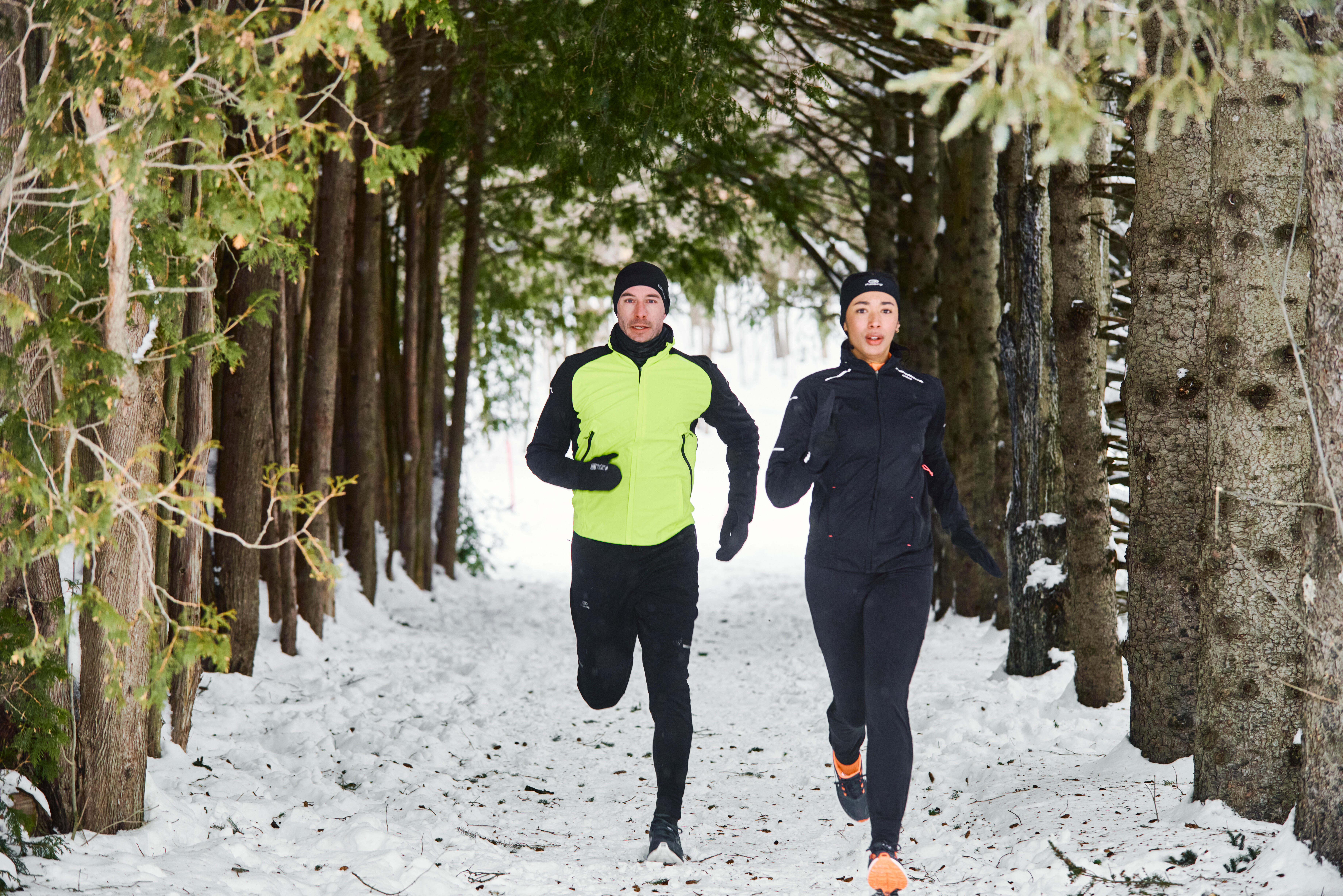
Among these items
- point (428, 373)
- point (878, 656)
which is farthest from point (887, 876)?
point (428, 373)

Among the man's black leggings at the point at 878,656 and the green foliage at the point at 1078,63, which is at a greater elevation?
the green foliage at the point at 1078,63

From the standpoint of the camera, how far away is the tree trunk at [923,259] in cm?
1057

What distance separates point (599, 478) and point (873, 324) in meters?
1.17

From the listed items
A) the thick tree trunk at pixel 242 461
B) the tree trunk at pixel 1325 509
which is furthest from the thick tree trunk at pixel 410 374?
the tree trunk at pixel 1325 509

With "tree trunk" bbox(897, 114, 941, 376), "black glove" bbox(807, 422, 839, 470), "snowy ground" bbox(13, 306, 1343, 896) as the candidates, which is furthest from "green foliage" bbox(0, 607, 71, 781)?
"tree trunk" bbox(897, 114, 941, 376)

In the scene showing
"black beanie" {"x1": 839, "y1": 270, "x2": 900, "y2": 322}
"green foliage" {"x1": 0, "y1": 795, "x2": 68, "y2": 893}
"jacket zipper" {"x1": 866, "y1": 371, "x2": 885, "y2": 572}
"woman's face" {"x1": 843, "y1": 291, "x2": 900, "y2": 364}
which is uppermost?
"black beanie" {"x1": 839, "y1": 270, "x2": 900, "y2": 322}

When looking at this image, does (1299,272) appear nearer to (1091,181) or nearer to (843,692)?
(843,692)

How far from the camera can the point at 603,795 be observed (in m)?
5.17

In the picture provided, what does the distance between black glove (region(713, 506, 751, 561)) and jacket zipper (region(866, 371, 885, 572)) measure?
506 mm

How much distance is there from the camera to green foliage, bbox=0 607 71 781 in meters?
3.66

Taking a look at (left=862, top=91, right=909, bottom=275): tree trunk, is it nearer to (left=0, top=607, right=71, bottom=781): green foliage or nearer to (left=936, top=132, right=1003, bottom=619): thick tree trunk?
(left=936, top=132, right=1003, bottom=619): thick tree trunk

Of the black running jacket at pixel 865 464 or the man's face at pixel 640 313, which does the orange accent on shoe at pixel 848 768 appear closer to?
the black running jacket at pixel 865 464

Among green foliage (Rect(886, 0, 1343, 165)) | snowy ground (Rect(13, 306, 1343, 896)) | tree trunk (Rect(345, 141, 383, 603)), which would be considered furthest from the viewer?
tree trunk (Rect(345, 141, 383, 603))

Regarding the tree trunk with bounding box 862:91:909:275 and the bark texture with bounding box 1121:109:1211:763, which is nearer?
the bark texture with bounding box 1121:109:1211:763
